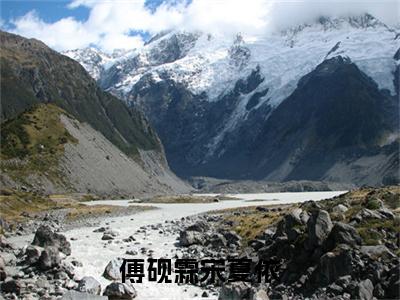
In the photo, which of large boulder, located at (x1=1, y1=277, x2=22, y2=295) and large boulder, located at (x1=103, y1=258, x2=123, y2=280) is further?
large boulder, located at (x1=103, y1=258, x2=123, y2=280)

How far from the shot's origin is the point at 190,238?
67.9 meters

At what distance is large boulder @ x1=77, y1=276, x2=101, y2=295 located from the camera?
44.2 meters

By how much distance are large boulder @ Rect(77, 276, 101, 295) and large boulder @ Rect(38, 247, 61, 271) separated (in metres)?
5.15

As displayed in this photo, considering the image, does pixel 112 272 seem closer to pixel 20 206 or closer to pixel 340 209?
pixel 340 209

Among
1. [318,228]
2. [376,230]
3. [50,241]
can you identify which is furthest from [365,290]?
[50,241]

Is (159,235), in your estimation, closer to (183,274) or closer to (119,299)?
(183,274)

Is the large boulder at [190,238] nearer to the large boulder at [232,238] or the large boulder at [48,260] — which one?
the large boulder at [232,238]

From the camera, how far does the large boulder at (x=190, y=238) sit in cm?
6728

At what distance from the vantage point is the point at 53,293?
43906mm

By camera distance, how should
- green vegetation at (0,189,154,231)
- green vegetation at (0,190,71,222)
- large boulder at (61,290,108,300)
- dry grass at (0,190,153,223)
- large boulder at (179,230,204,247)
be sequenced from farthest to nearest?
dry grass at (0,190,153,223)
green vegetation at (0,189,154,231)
green vegetation at (0,190,71,222)
large boulder at (179,230,204,247)
large boulder at (61,290,108,300)

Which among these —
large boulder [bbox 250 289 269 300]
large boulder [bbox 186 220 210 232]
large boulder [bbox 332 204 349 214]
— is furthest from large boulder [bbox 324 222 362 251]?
large boulder [bbox 186 220 210 232]

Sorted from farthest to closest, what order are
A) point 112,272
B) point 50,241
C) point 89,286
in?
point 50,241 < point 112,272 < point 89,286

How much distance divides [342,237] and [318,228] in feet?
9.45

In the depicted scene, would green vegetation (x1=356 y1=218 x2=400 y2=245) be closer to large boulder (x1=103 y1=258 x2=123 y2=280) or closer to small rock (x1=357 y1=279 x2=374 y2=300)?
small rock (x1=357 y1=279 x2=374 y2=300)
